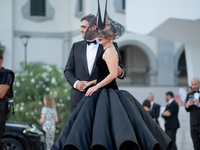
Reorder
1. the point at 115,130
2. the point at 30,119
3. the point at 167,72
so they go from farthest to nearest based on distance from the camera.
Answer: the point at 167,72, the point at 30,119, the point at 115,130

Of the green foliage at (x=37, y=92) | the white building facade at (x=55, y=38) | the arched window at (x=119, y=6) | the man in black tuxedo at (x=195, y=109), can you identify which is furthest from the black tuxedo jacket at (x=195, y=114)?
the white building facade at (x=55, y=38)

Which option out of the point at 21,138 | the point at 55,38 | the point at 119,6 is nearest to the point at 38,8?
the point at 55,38

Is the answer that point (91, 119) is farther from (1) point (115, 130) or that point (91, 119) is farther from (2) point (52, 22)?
(2) point (52, 22)

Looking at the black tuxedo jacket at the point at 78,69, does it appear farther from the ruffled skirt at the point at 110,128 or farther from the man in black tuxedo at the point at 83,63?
the ruffled skirt at the point at 110,128

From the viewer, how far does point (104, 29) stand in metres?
5.14

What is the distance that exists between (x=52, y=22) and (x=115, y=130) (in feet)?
86.5

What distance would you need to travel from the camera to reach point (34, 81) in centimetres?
1513

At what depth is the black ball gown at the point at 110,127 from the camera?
4.50 m

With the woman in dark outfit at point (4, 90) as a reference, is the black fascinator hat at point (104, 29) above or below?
above

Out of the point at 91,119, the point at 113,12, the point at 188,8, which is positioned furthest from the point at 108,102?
the point at 113,12

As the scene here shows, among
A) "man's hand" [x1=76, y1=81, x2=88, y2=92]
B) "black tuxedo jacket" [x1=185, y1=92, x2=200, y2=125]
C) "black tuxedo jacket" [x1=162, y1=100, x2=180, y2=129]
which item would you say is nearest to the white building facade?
"black tuxedo jacket" [x1=162, y1=100, x2=180, y2=129]

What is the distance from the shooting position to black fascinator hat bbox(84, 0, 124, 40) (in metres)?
5.13

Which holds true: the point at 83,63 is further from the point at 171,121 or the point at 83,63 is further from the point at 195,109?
the point at 171,121

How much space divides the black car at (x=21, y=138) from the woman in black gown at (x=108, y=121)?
4425 millimetres
